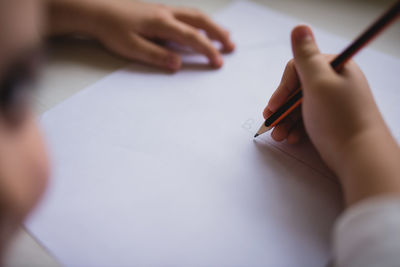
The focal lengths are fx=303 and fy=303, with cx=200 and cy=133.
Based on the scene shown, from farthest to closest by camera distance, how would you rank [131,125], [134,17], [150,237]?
[134,17], [131,125], [150,237]

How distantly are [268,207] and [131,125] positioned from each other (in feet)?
0.73

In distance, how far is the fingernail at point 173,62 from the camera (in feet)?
1.77

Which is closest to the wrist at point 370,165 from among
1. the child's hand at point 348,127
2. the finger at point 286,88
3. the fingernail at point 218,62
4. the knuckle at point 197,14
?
the child's hand at point 348,127

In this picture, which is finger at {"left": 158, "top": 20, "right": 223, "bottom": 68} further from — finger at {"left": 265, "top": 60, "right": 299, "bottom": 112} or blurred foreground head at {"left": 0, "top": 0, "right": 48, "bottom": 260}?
blurred foreground head at {"left": 0, "top": 0, "right": 48, "bottom": 260}

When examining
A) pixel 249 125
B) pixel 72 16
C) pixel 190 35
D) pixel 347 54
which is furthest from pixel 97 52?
pixel 347 54

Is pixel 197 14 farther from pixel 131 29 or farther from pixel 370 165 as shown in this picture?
pixel 370 165

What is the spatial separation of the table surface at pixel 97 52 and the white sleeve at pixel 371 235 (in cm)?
30

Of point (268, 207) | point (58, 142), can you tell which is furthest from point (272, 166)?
point (58, 142)

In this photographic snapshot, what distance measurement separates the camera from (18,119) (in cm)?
23

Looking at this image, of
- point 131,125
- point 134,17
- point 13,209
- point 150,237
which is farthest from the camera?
point 134,17

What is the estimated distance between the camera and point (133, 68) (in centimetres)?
54

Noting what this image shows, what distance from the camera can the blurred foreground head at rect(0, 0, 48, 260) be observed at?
199mm

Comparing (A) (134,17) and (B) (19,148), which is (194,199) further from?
(A) (134,17)

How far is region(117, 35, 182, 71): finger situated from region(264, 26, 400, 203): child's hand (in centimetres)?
23
